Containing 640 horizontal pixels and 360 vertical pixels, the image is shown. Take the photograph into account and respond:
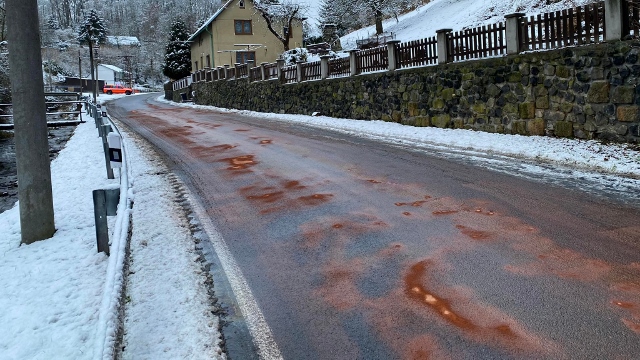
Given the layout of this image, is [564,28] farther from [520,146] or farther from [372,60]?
[372,60]

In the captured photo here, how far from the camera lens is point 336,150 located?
12188mm

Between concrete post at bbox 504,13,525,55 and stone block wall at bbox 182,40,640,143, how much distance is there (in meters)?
0.24

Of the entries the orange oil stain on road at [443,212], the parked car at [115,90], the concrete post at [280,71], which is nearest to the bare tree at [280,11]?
the concrete post at [280,71]

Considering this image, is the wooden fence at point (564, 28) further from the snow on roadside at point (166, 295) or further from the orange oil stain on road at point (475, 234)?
the snow on roadside at point (166, 295)

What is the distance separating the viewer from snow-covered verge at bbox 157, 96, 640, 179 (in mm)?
9039

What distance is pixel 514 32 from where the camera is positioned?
12.7 metres

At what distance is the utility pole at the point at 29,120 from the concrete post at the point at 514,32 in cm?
1050

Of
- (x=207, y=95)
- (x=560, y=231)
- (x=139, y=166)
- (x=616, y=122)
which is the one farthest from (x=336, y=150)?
(x=207, y=95)

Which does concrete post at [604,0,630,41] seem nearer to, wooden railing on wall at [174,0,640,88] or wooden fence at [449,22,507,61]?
wooden railing on wall at [174,0,640,88]

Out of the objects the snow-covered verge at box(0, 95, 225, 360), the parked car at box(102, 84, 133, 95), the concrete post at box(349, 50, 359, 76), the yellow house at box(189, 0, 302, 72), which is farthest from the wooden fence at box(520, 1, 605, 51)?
the parked car at box(102, 84, 133, 95)

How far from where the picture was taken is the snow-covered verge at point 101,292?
3525 millimetres

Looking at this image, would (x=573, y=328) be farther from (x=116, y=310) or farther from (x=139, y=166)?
(x=139, y=166)

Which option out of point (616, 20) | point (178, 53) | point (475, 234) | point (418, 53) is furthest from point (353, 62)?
point (178, 53)

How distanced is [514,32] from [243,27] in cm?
4208
